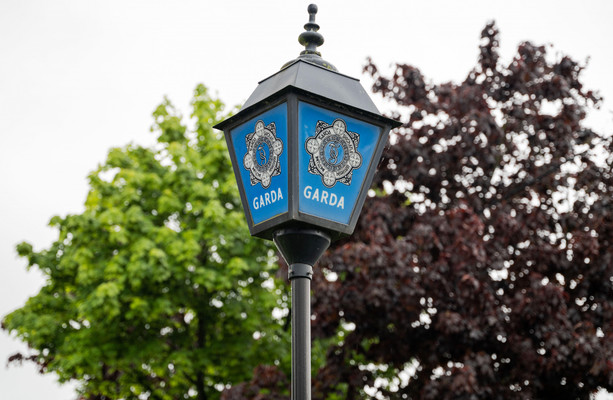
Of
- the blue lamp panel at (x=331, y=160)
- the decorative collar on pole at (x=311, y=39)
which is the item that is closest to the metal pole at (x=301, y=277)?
the blue lamp panel at (x=331, y=160)

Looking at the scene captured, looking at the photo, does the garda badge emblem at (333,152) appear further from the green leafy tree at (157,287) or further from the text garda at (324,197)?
the green leafy tree at (157,287)

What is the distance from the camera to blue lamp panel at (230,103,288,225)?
435 cm

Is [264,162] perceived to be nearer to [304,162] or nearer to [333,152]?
[304,162]

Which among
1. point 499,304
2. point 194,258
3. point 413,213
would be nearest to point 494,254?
point 499,304

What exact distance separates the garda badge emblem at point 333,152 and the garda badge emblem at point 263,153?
0.19 metres

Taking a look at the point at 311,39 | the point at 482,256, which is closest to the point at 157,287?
the point at 482,256

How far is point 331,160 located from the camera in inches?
175

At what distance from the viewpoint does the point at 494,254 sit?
13133 mm

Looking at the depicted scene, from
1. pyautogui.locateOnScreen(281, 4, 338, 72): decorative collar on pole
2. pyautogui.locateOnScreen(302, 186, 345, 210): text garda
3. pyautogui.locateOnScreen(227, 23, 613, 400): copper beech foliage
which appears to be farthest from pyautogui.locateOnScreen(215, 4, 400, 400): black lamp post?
pyautogui.locateOnScreen(227, 23, 613, 400): copper beech foliage

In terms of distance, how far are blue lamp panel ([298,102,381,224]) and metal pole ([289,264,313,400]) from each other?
0.35m

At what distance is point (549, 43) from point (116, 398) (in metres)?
13.3

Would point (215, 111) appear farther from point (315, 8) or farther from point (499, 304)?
point (315, 8)

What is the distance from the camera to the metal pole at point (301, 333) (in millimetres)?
4040

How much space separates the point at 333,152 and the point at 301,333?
1022mm
